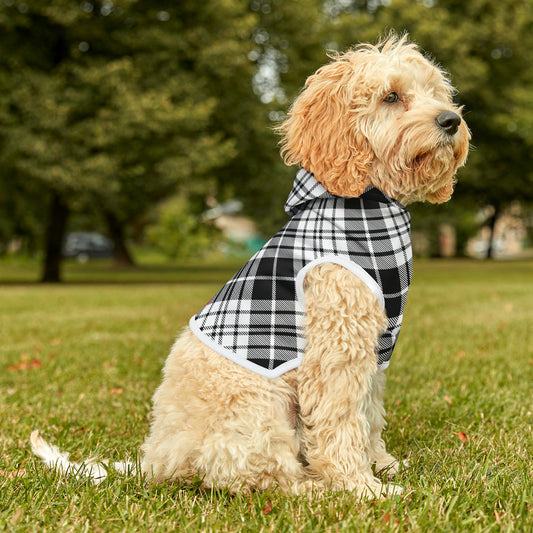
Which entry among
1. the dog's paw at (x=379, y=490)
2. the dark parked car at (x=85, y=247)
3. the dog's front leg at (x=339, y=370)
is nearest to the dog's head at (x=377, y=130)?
the dog's front leg at (x=339, y=370)

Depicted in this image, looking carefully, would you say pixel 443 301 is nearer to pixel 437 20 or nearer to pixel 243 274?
pixel 243 274

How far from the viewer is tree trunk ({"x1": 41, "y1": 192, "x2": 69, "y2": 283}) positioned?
21.5 metres

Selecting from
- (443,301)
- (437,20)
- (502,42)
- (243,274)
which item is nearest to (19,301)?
(443,301)

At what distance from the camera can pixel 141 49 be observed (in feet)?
61.9

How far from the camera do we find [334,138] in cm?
302

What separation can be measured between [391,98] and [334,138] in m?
0.38

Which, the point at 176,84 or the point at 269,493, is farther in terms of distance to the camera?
the point at 176,84

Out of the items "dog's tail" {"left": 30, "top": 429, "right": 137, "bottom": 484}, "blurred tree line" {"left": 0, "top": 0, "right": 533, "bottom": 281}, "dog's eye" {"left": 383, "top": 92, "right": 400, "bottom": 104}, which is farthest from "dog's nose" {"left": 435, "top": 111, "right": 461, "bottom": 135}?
"blurred tree line" {"left": 0, "top": 0, "right": 533, "bottom": 281}

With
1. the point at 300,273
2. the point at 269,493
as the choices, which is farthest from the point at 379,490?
the point at 300,273

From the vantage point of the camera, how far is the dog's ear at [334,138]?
118 inches

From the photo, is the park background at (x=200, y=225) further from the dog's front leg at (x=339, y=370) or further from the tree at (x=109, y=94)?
the dog's front leg at (x=339, y=370)

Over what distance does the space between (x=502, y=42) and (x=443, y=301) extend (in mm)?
16205

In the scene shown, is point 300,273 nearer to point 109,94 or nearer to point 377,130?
point 377,130

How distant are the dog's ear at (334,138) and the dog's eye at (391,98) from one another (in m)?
0.18
